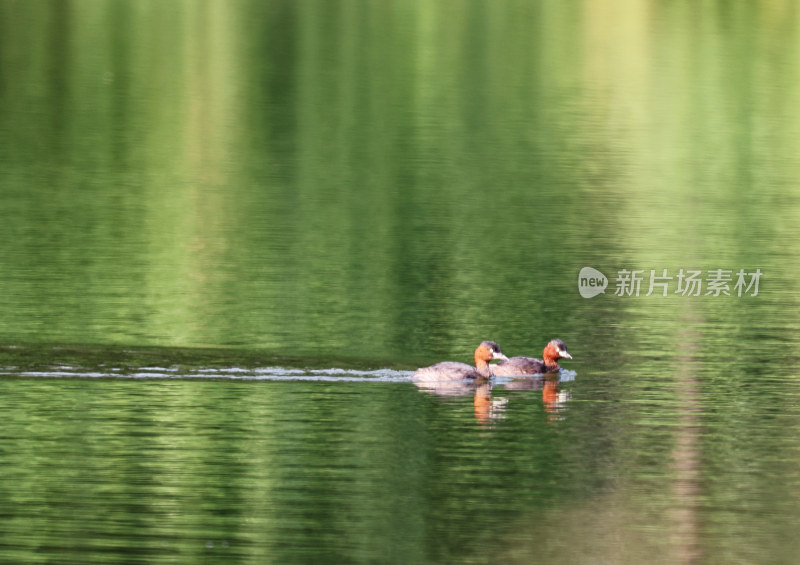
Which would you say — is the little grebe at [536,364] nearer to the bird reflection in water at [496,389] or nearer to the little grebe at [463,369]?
the bird reflection in water at [496,389]

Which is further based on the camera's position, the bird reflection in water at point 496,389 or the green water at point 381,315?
the bird reflection in water at point 496,389

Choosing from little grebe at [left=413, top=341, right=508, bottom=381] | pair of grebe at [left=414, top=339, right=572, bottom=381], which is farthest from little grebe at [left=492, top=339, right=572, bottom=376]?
little grebe at [left=413, top=341, right=508, bottom=381]

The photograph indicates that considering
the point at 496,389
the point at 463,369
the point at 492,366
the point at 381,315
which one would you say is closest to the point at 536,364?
the point at 492,366

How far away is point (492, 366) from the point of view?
956 inches

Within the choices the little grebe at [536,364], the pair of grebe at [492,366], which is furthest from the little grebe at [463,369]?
the little grebe at [536,364]

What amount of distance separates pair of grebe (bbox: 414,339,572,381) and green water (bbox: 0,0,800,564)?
39 cm

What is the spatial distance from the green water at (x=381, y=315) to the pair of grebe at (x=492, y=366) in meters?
0.39

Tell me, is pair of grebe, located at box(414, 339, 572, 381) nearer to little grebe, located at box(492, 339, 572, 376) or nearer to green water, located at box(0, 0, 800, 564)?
little grebe, located at box(492, 339, 572, 376)

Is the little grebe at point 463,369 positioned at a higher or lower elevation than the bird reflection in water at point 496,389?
higher

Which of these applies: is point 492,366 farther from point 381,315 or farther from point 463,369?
point 381,315

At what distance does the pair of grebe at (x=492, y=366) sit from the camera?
2295 cm

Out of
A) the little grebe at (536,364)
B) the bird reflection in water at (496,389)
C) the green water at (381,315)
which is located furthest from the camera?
the little grebe at (536,364)

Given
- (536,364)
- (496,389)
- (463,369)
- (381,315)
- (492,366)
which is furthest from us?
(381,315)

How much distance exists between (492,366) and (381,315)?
434 cm
